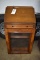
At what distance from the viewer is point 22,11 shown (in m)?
1.36

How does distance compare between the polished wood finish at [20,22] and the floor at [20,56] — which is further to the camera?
the floor at [20,56]

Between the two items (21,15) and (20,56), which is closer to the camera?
(21,15)

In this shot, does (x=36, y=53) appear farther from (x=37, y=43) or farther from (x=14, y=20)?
(x=14, y=20)

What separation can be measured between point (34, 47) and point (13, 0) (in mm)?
752

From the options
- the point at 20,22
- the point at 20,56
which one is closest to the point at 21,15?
the point at 20,22

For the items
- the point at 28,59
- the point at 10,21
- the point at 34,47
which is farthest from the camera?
the point at 34,47

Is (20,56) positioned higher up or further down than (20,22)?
further down

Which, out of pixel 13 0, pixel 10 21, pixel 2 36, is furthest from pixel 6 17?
pixel 2 36

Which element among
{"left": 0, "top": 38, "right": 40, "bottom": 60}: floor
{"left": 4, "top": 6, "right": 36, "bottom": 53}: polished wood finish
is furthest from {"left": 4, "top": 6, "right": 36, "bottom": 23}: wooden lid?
{"left": 0, "top": 38, "right": 40, "bottom": 60}: floor

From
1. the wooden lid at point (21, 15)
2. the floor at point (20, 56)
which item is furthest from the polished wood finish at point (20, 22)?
the floor at point (20, 56)

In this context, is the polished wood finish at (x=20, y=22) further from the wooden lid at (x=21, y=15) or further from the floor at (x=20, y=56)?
the floor at (x=20, y=56)

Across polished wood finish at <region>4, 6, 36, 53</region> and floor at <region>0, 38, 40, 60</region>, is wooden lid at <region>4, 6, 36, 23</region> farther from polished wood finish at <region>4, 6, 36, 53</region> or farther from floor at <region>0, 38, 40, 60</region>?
floor at <region>0, 38, 40, 60</region>

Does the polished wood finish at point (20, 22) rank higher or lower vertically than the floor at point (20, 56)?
higher

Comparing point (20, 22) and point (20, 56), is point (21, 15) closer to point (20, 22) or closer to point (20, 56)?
point (20, 22)
